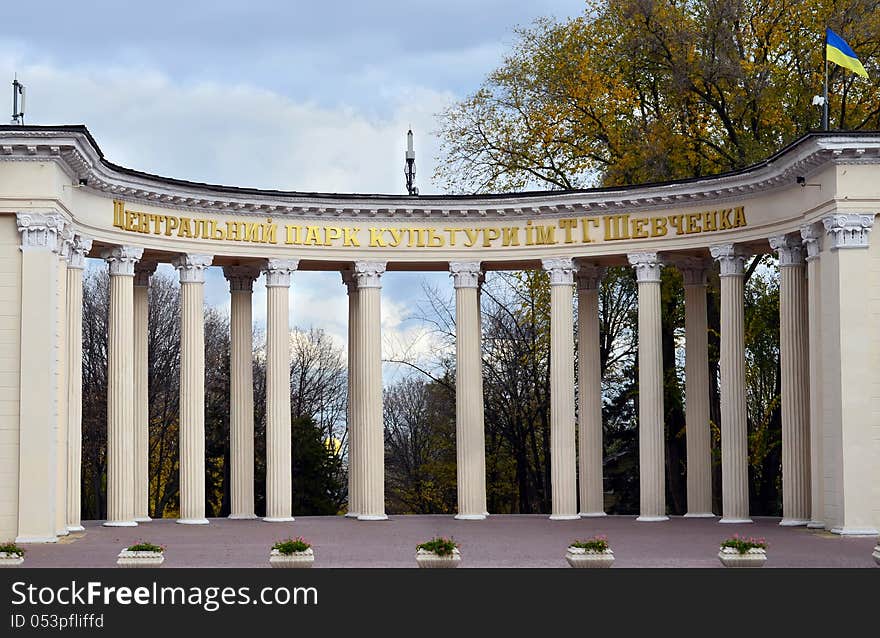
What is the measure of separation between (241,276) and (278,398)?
Answer: 19.7ft

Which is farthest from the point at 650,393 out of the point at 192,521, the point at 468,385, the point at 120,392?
the point at 120,392

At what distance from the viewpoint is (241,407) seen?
61.6m

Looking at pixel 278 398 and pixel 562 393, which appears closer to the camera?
pixel 278 398

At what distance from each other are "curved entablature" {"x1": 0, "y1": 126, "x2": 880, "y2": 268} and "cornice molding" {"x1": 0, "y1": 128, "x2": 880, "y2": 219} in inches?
2.0

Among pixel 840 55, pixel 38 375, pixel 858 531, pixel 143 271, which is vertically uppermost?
pixel 840 55

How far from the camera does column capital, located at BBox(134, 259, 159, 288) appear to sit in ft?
198

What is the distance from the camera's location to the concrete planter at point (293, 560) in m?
37.4

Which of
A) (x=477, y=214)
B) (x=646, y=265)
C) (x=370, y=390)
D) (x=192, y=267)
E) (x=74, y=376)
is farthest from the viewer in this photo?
(x=477, y=214)

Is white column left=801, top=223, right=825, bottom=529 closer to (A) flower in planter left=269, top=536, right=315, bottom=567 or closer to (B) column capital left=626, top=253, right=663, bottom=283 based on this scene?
(B) column capital left=626, top=253, right=663, bottom=283

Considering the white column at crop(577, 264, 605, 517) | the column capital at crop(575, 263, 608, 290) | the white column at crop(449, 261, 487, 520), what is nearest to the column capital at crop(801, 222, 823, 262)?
the white column at crop(577, 264, 605, 517)

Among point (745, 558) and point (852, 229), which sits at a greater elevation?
point (852, 229)

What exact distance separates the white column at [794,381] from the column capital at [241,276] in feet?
72.7

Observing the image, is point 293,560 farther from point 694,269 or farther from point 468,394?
point 694,269

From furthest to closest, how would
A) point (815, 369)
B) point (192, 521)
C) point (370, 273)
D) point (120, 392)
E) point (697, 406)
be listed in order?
point (697, 406) → point (370, 273) → point (192, 521) → point (120, 392) → point (815, 369)
